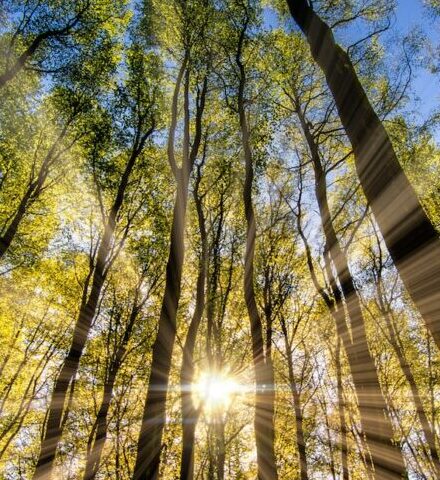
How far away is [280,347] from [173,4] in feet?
51.2

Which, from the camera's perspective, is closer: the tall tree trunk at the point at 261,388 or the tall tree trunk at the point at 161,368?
the tall tree trunk at the point at 161,368

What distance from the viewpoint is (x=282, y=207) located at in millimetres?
16719

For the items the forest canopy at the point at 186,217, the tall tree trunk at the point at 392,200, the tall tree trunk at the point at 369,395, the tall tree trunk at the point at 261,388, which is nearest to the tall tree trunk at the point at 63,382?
the forest canopy at the point at 186,217

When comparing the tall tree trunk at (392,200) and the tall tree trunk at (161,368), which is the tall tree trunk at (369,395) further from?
the tall tree trunk at (392,200)

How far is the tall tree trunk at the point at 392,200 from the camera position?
2.85 metres

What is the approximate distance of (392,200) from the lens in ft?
11.0

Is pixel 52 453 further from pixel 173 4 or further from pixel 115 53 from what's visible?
pixel 173 4

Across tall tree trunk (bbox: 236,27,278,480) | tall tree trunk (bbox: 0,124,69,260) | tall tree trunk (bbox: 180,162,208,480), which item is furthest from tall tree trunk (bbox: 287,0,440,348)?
tall tree trunk (bbox: 0,124,69,260)

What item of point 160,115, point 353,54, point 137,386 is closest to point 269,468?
point 137,386

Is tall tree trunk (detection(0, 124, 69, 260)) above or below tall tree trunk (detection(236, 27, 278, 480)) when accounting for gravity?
above

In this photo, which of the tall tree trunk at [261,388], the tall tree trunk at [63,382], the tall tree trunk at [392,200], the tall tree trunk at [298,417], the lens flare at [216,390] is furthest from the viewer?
the tall tree trunk at [298,417]

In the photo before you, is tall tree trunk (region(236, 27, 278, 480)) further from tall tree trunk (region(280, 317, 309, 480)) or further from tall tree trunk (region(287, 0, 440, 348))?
tall tree trunk (region(287, 0, 440, 348))

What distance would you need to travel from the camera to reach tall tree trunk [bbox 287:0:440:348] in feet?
9.36

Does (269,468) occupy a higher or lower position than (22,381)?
lower
